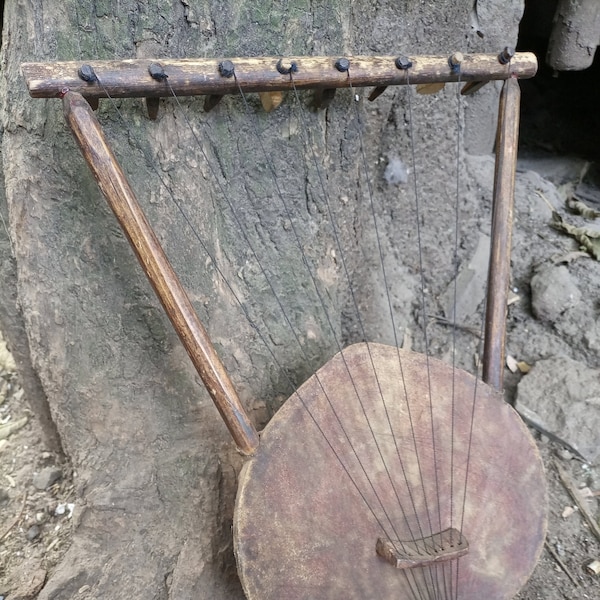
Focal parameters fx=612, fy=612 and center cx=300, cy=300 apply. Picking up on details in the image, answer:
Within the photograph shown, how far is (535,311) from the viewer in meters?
2.24

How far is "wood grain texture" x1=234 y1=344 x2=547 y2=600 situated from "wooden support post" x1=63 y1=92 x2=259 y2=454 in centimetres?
13

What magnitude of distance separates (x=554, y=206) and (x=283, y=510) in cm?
190

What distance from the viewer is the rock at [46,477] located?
205 centimetres

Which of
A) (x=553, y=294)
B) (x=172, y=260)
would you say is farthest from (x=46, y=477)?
(x=553, y=294)

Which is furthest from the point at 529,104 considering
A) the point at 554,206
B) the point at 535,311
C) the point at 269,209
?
the point at 269,209

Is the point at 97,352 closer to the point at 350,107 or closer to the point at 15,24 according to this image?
the point at 15,24

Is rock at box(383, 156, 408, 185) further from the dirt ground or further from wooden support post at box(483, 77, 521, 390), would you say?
wooden support post at box(483, 77, 521, 390)

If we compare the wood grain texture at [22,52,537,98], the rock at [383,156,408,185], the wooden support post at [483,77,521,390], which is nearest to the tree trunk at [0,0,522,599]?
the wood grain texture at [22,52,537,98]

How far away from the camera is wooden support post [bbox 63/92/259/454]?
46.3 inches

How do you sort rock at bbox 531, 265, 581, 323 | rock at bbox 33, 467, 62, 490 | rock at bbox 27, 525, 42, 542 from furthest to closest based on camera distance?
rock at bbox 531, 265, 581, 323 → rock at bbox 33, 467, 62, 490 → rock at bbox 27, 525, 42, 542

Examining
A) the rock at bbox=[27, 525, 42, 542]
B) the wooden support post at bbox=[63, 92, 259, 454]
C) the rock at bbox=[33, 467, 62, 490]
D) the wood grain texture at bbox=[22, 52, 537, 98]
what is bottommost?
the rock at bbox=[27, 525, 42, 542]

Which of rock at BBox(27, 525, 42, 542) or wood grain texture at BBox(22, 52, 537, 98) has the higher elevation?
wood grain texture at BBox(22, 52, 537, 98)

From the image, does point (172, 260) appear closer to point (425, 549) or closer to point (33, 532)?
point (425, 549)

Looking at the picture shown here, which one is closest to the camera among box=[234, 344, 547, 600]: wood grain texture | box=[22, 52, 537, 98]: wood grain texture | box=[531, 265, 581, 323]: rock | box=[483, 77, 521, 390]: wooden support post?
box=[22, 52, 537, 98]: wood grain texture
